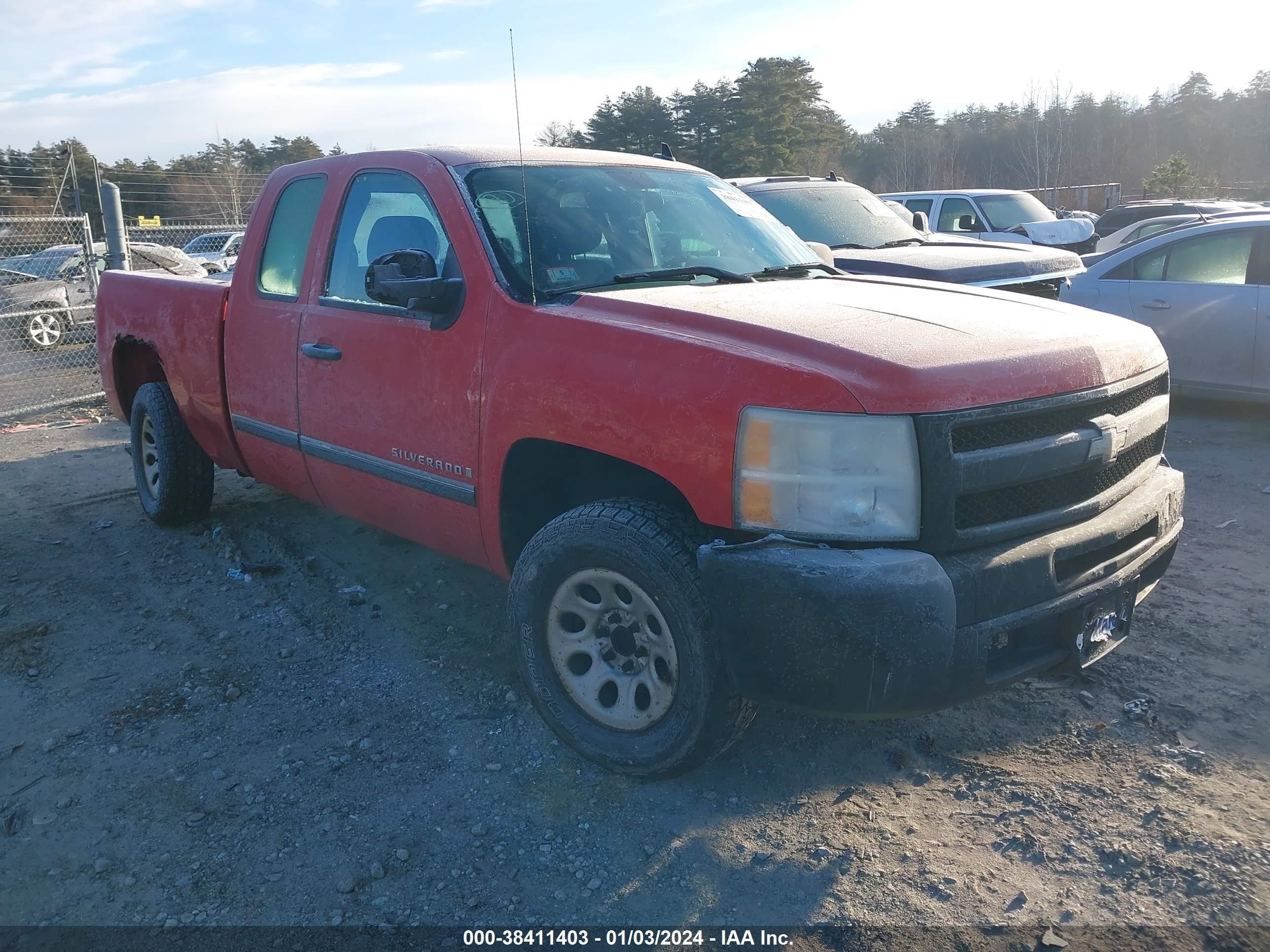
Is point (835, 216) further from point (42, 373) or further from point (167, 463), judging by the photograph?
point (42, 373)

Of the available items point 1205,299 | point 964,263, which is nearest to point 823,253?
point 964,263

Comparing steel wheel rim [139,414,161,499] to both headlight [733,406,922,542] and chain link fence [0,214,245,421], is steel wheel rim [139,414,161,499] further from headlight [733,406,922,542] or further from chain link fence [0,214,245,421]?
chain link fence [0,214,245,421]

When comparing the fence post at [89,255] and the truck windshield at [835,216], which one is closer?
the truck windshield at [835,216]

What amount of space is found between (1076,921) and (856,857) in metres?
0.56

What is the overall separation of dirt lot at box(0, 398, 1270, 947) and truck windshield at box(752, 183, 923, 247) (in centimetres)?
445

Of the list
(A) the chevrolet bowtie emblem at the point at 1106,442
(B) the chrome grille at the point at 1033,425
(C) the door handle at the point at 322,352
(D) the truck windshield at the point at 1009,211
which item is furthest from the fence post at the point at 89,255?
(D) the truck windshield at the point at 1009,211

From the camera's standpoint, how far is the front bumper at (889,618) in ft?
8.02

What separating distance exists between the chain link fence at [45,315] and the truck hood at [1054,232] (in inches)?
480

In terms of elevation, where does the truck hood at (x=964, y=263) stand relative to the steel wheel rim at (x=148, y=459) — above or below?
above

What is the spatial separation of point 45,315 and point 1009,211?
14835 mm

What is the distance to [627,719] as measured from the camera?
9.91 ft

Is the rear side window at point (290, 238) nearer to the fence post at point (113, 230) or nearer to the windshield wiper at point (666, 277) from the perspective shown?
the windshield wiper at point (666, 277)

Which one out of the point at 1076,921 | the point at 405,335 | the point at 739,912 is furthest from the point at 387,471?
the point at 1076,921

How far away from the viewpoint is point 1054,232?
47.9 ft
